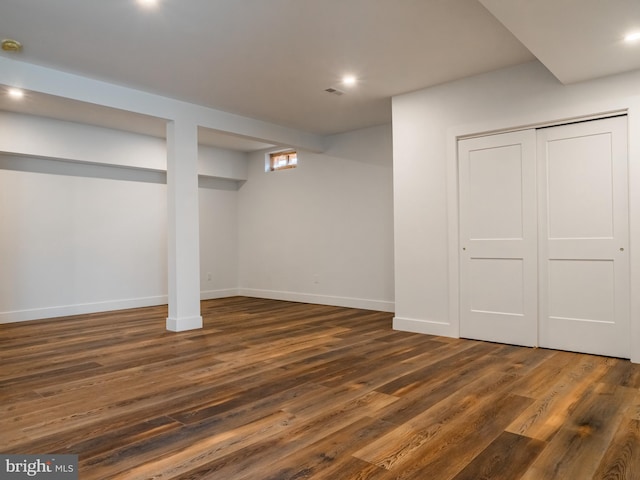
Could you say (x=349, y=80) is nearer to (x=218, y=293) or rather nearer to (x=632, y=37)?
(x=632, y=37)

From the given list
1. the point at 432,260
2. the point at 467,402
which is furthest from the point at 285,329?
the point at 467,402

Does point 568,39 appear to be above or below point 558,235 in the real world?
above

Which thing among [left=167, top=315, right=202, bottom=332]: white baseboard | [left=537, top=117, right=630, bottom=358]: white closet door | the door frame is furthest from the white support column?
[left=537, top=117, right=630, bottom=358]: white closet door

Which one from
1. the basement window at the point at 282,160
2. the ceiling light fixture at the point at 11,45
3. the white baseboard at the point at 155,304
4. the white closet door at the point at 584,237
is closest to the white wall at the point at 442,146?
the white closet door at the point at 584,237

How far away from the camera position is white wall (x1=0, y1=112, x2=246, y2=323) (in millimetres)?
5586

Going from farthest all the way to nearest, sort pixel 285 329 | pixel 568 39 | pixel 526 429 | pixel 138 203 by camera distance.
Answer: pixel 138 203
pixel 285 329
pixel 568 39
pixel 526 429

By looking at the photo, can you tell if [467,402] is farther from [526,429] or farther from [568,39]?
[568,39]

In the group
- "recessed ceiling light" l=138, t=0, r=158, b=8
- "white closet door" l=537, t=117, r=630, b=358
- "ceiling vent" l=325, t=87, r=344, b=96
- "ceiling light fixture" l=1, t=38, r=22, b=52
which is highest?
"ceiling vent" l=325, t=87, r=344, b=96

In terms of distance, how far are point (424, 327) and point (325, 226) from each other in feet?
9.24

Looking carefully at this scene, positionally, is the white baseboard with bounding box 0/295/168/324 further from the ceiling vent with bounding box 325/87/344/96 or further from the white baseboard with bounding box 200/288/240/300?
the ceiling vent with bounding box 325/87/344/96

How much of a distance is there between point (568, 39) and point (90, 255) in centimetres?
627

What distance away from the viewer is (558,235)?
12.9ft

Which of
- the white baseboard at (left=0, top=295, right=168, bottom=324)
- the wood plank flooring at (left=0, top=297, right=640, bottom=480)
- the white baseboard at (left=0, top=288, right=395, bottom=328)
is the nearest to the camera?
the wood plank flooring at (left=0, top=297, right=640, bottom=480)

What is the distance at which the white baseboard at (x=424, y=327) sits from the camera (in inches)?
177
